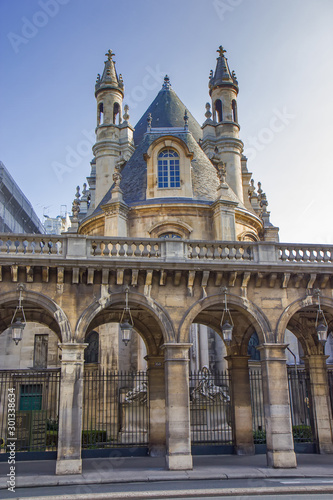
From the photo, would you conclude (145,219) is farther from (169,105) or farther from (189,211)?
(169,105)

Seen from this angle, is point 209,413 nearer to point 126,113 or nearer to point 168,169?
point 168,169

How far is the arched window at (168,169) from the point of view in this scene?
24625mm

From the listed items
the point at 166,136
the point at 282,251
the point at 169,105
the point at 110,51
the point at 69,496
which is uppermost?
the point at 110,51

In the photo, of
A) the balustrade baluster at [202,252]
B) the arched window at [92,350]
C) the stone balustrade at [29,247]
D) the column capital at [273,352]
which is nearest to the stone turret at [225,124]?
the arched window at [92,350]

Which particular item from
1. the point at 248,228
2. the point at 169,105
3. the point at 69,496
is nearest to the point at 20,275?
the point at 69,496

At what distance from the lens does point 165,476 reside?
513 inches

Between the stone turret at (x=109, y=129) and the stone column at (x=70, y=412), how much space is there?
15.8m

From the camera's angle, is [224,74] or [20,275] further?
[224,74]

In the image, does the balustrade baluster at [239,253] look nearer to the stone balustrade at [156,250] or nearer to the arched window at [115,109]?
the stone balustrade at [156,250]

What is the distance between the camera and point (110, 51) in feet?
108

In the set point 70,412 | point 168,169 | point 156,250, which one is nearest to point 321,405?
point 156,250

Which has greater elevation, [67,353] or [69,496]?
[67,353]

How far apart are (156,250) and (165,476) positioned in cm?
650

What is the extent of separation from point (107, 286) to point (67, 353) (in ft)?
7.49
